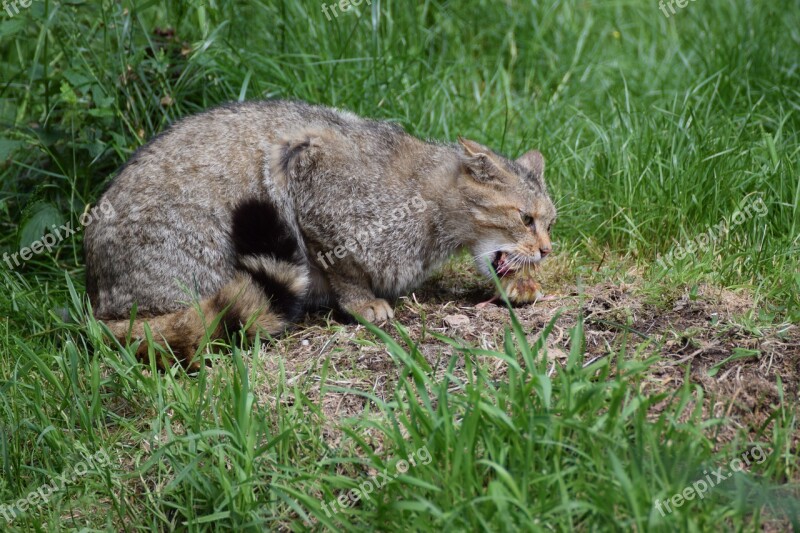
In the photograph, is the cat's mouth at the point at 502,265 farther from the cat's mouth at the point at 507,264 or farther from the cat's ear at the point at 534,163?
the cat's ear at the point at 534,163

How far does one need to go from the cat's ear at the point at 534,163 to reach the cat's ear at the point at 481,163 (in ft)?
0.74

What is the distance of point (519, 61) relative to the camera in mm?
6711

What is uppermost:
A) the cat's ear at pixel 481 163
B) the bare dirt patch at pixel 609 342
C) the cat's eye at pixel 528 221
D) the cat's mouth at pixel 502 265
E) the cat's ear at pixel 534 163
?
the cat's ear at pixel 481 163

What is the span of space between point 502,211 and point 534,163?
1.49ft


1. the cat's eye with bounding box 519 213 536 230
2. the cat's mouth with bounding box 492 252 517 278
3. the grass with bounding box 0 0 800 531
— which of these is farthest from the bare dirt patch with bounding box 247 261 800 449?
the cat's eye with bounding box 519 213 536 230

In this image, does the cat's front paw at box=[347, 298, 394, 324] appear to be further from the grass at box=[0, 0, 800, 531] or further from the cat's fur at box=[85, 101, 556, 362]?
the grass at box=[0, 0, 800, 531]

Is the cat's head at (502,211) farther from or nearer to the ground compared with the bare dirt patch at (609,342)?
farther from the ground

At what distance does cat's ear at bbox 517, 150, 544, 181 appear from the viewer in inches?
183

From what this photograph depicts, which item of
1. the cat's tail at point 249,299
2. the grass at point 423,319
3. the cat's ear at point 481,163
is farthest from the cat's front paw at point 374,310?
the cat's ear at point 481,163

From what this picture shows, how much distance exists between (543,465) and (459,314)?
5.00ft

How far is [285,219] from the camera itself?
174 inches

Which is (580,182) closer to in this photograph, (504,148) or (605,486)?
(504,148)

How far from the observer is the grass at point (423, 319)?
9.77ft

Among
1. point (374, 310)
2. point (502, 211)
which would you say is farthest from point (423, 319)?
point (502, 211)
